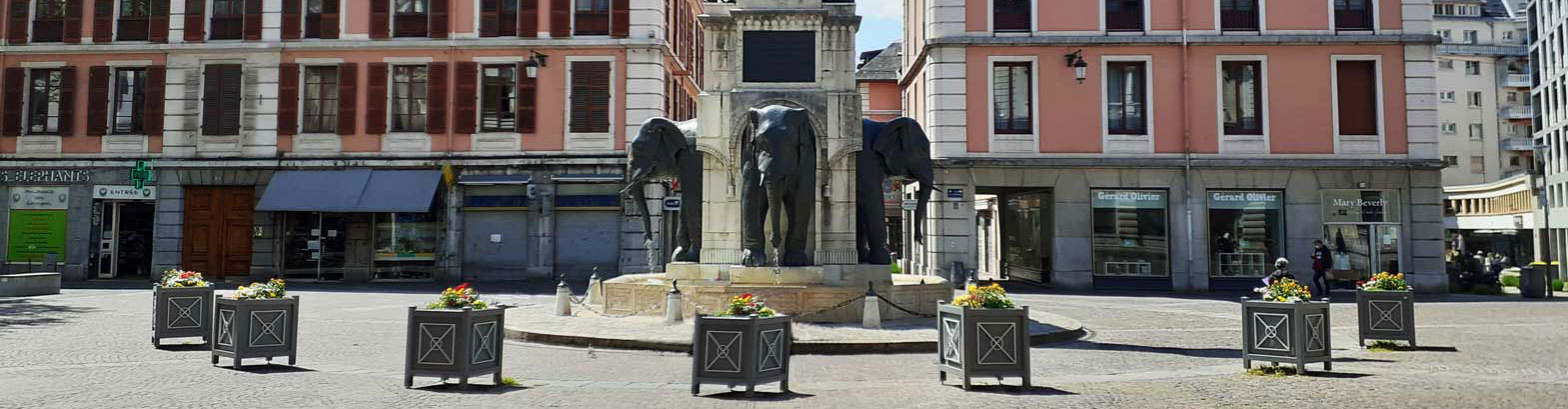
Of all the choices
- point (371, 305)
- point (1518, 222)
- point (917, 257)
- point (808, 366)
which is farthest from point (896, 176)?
point (1518, 222)

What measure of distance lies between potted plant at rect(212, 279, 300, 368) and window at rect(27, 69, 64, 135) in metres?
26.4

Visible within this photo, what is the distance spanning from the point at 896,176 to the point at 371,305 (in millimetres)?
11838

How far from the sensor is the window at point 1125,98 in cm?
2706

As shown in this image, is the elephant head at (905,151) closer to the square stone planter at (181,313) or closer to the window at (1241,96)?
the square stone planter at (181,313)

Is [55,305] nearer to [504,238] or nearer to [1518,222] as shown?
[504,238]

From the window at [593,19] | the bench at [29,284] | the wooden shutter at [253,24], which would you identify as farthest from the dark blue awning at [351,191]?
the window at [593,19]

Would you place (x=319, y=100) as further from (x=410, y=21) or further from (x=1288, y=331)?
(x=1288, y=331)

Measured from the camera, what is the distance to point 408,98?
1169 inches

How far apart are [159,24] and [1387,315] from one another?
3367cm

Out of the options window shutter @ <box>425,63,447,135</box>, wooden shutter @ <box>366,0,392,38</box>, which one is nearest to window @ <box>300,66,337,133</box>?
wooden shutter @ <box>366,0,392,38</box>

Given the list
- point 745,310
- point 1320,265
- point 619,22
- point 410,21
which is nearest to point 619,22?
point 619,22

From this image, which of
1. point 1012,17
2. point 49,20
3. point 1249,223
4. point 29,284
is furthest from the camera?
point 49,20

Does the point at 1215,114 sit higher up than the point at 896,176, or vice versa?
the point at 1215,114

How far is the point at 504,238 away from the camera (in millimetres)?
29250
